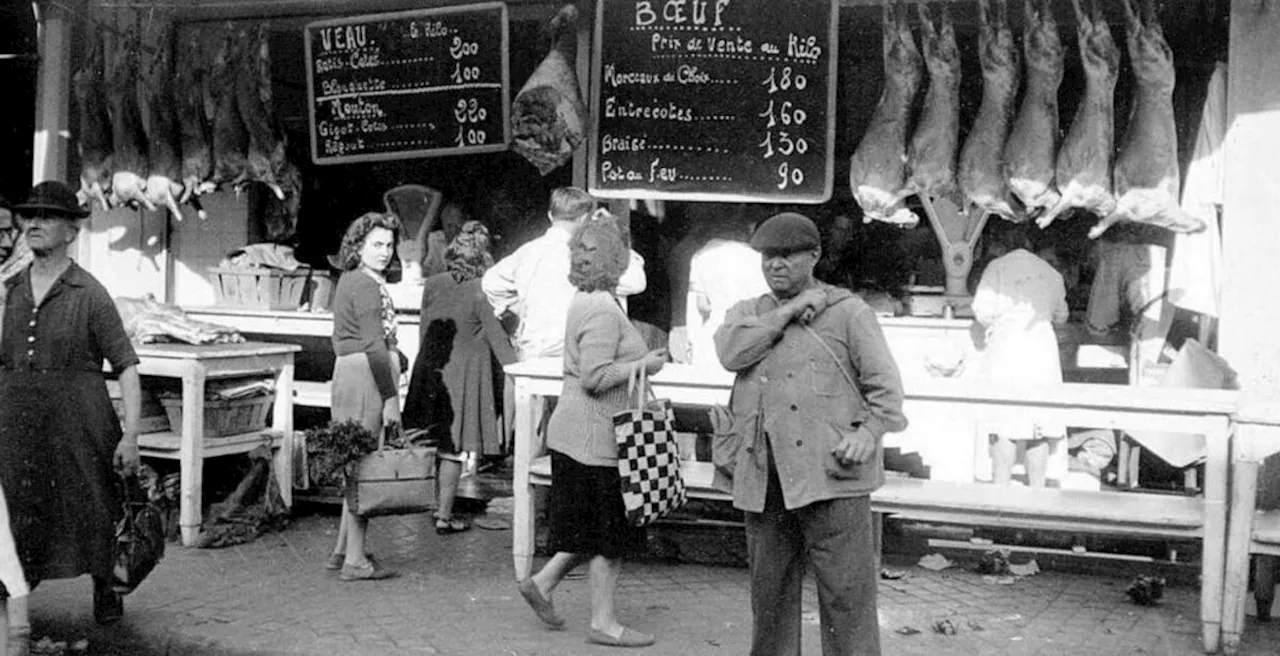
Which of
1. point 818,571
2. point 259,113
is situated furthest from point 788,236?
point 259,113

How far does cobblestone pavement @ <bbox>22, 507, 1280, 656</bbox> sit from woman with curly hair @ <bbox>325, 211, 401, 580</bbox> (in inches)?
18.2

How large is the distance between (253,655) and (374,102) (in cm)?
421

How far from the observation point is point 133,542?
5691 mm

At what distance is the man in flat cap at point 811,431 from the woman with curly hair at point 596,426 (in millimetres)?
941

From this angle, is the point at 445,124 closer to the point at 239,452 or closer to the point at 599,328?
the point at 239,452

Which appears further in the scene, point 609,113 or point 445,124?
point 445,124

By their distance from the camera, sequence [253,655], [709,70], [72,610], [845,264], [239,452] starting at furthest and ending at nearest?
[845,264] → [239,452] → [709,70] → [72,610] → [253,655]

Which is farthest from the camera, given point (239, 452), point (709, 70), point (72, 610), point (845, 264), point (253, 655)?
point (845, 264)

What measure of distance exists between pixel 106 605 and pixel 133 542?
37 centimetres

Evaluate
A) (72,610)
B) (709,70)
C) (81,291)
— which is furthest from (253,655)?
(709,70)

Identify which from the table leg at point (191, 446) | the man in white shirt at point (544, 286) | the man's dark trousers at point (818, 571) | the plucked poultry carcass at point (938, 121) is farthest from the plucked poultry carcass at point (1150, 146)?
the table leg at point (191, 446)

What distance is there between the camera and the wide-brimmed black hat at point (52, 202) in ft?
17.5

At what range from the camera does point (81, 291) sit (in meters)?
5.52

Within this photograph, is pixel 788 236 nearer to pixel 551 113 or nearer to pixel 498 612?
pixel 498 612
